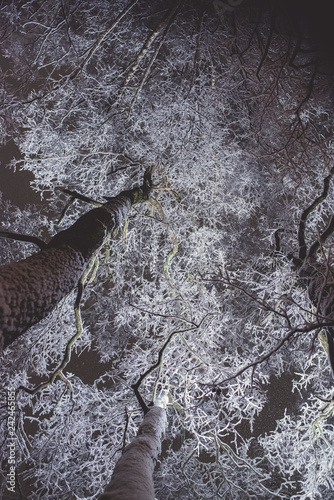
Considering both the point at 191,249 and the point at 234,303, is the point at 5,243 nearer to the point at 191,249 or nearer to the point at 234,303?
the point at 191,249

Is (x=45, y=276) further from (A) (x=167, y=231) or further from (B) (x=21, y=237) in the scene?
(A) (x=167, y=231)

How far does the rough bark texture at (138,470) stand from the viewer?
192 cm

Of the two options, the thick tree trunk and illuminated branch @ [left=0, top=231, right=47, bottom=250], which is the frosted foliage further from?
illuminated branch @ [left=0, top=231, right=47, bottom=250]

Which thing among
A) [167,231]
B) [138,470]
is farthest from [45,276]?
[167,231]

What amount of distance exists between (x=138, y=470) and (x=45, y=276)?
1577 mm

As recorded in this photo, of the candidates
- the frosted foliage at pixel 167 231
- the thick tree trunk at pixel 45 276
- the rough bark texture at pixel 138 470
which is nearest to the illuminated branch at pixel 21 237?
the thick tree trunk at pixel 45 276

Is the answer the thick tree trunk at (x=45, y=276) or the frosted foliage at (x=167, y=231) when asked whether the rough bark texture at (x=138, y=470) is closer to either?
the thick tree trunk at (x=45, y=276)

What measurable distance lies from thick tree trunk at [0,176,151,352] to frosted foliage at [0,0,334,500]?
2.49 meters

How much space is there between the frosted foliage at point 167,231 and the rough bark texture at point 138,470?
1.42 m

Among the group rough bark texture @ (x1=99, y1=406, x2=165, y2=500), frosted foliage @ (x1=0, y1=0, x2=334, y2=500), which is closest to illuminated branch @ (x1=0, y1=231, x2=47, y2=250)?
rough bark texture @ (x1=99, y1=406, x2=165, y2=500)

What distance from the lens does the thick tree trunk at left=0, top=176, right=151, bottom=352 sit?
2293 millimetres

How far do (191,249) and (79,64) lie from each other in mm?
4458

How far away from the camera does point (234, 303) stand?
7.35 metres

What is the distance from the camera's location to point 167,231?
27.5ft
